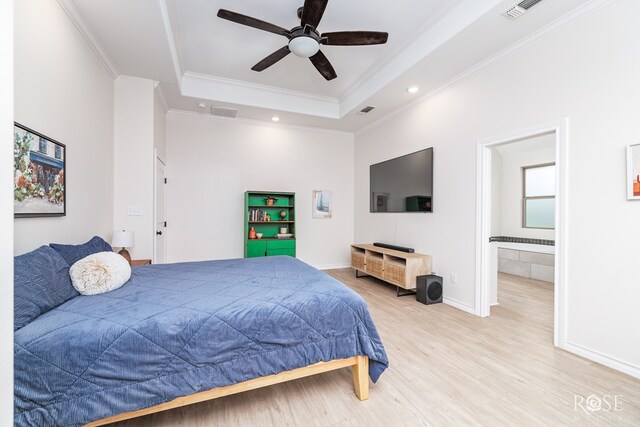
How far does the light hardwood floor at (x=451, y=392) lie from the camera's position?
162cm

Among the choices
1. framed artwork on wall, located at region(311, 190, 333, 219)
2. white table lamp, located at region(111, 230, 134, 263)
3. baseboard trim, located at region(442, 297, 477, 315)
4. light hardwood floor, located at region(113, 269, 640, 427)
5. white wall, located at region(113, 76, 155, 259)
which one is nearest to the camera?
light hardwood floor, located at region(113, 269, 640, 427)

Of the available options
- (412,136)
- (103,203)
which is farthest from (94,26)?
(412,136)

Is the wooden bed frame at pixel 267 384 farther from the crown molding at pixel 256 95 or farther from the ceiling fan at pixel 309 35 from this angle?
the crown molding at pixel 256 95

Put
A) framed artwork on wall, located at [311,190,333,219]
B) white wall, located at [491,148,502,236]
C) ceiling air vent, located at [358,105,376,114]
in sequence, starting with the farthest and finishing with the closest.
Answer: white wall, located at [491,148,502,236]
framed artwork on wall, located at [311,190,333,219]
ceiling air vent, located at [358,105,376,114]

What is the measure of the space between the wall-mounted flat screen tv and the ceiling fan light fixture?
2.13 m

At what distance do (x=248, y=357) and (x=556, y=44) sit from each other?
3.59 metres

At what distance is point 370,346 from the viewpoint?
1796 mm

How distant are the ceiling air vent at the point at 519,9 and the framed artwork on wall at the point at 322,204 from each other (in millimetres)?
3936

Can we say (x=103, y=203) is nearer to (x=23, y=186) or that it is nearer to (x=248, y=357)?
(x=23, y=186)

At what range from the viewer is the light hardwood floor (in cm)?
162

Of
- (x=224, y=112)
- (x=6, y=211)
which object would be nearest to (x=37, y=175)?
(x=6, y=211)

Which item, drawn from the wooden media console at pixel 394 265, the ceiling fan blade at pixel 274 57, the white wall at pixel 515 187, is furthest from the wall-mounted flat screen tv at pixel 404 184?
the white wall at pixel 515 187

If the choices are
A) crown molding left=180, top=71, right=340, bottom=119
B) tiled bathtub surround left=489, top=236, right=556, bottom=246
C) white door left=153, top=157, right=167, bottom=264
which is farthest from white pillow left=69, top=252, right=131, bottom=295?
tiled bathtub surround left=489, top=236, right=556, bottom=246

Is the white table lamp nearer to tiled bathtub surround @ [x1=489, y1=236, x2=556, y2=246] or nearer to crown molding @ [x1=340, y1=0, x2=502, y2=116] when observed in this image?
crown molding @ [x1=340, y1=0, x2=502, y2=116]
